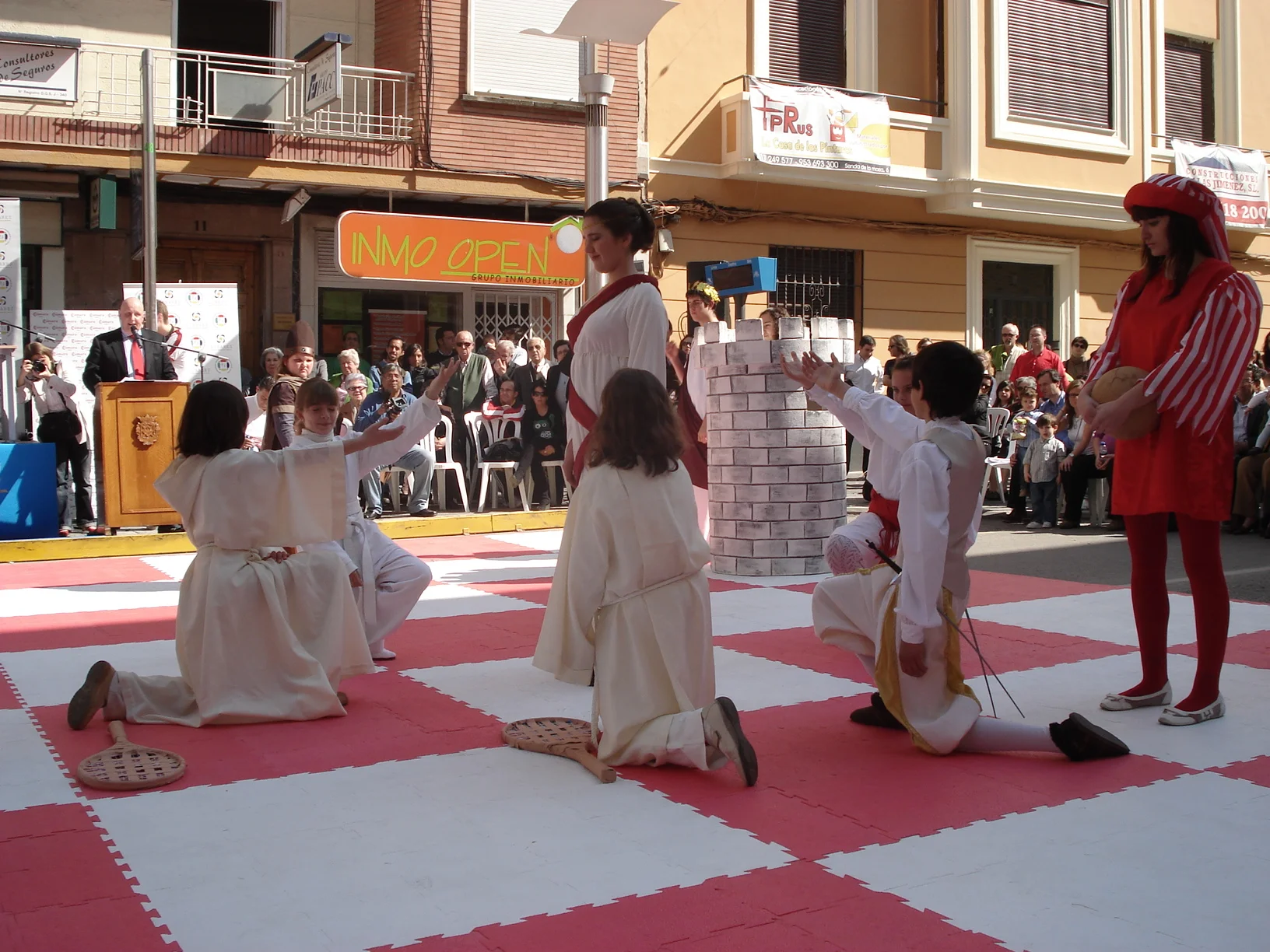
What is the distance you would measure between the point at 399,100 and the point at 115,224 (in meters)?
3.76

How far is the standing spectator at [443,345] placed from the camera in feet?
48.8

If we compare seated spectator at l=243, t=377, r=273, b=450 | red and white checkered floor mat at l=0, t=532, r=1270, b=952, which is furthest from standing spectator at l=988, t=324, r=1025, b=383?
red and white checkered floor mat at l=0, t=532, r=1270, b=952

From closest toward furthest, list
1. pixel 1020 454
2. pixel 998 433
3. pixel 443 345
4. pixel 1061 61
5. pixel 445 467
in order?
1. pixel 1020 454
2. pixel 445 467
3. pixel 998 433
4. pixel 443 345
5. pixel 1061 61

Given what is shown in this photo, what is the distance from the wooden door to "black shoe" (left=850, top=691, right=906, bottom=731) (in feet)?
40.6

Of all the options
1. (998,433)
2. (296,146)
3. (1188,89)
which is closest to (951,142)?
(1188,89)

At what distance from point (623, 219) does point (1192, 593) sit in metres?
2.47

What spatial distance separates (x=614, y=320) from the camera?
4.92 m

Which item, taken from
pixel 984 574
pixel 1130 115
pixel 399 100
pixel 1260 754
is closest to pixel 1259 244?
pixel 1130 115

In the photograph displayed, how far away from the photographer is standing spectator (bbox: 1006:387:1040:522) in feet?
41.0

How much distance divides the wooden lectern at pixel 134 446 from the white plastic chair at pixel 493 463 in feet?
9.91

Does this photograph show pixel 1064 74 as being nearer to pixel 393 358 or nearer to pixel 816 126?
pixel 816 126

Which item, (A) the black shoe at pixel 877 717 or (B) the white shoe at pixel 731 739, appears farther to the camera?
(A) the black shoe at pixel 877 717

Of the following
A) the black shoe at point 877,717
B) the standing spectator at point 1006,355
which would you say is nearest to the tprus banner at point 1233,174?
the standing spectator at point 1006,355

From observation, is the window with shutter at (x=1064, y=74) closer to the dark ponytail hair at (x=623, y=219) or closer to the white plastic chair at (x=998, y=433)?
the white plastic chair at (x=998, y=433)
